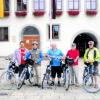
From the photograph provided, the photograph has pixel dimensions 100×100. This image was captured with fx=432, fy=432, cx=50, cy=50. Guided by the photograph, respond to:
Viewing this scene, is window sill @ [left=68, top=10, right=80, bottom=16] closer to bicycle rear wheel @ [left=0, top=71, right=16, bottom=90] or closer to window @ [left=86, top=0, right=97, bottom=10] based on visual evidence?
window @ [left=86, top=0, right=97, bottom=10]

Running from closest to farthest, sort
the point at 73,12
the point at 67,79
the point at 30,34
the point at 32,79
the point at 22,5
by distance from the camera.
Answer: the point at 67,79
the point at 32,79
the point at 73,12
the point at 22,5
the point at 30,34

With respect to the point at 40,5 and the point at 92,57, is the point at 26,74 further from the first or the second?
the point at 40,5

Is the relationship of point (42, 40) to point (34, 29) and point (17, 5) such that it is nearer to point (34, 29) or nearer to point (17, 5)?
point (34, 29)

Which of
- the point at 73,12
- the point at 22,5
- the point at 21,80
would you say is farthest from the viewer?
the point at 22,5

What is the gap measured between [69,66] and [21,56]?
179 centimetres

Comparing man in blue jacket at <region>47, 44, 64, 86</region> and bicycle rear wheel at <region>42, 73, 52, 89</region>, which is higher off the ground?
man in blue jacket at <region>47, 44, 64, 86</region>

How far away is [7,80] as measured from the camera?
15844mm

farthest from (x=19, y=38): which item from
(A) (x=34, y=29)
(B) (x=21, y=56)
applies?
(B) (x=21, y=56)

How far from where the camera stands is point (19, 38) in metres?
41.0

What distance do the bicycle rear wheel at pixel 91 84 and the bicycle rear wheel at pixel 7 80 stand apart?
2.67 meters

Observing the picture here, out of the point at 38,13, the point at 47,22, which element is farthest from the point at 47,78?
the point at 47,22

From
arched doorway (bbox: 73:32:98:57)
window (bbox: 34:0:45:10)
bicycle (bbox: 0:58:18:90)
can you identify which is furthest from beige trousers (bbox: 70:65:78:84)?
arched doorway (bbox: 73:32:98:57)

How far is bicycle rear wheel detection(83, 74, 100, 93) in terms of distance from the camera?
14.5 meters

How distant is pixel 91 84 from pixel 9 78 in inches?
121
